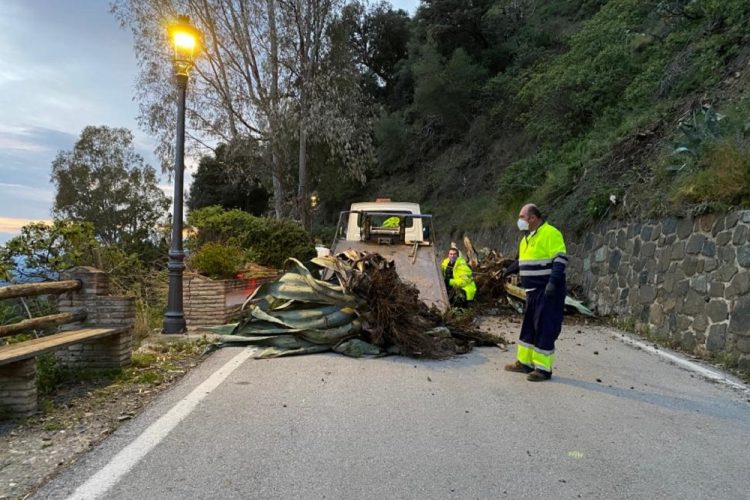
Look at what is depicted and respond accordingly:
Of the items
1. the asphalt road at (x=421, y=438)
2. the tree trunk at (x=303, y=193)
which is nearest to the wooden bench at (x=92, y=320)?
the asphalt road at (x=421, y=438)

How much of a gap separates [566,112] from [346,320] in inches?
593

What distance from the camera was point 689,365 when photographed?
7.07 meters

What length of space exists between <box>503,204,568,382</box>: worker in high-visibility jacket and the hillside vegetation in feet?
10.2

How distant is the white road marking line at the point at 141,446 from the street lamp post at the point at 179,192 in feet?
9.76

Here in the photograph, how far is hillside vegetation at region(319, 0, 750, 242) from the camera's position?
1011 centimetres

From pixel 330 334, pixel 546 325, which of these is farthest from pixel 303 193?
pixel 546 325

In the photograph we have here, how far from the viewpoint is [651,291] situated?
372 inches

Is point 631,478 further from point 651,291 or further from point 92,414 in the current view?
point 651,291

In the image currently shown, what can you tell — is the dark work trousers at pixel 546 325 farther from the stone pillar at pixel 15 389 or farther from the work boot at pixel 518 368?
the stone pillar at pixel 15 389

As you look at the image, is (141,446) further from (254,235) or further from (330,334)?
(254,235)

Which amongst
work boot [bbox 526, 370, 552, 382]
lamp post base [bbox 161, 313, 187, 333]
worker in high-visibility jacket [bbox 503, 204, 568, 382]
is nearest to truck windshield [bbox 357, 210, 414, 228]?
lamp post base [bbox 161, 313, 187, 333]

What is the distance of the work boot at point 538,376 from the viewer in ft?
20.3

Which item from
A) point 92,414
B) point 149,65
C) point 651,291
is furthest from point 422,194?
point 92,414

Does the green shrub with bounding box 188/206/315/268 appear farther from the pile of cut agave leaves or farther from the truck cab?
the pile of cut agave leaves
